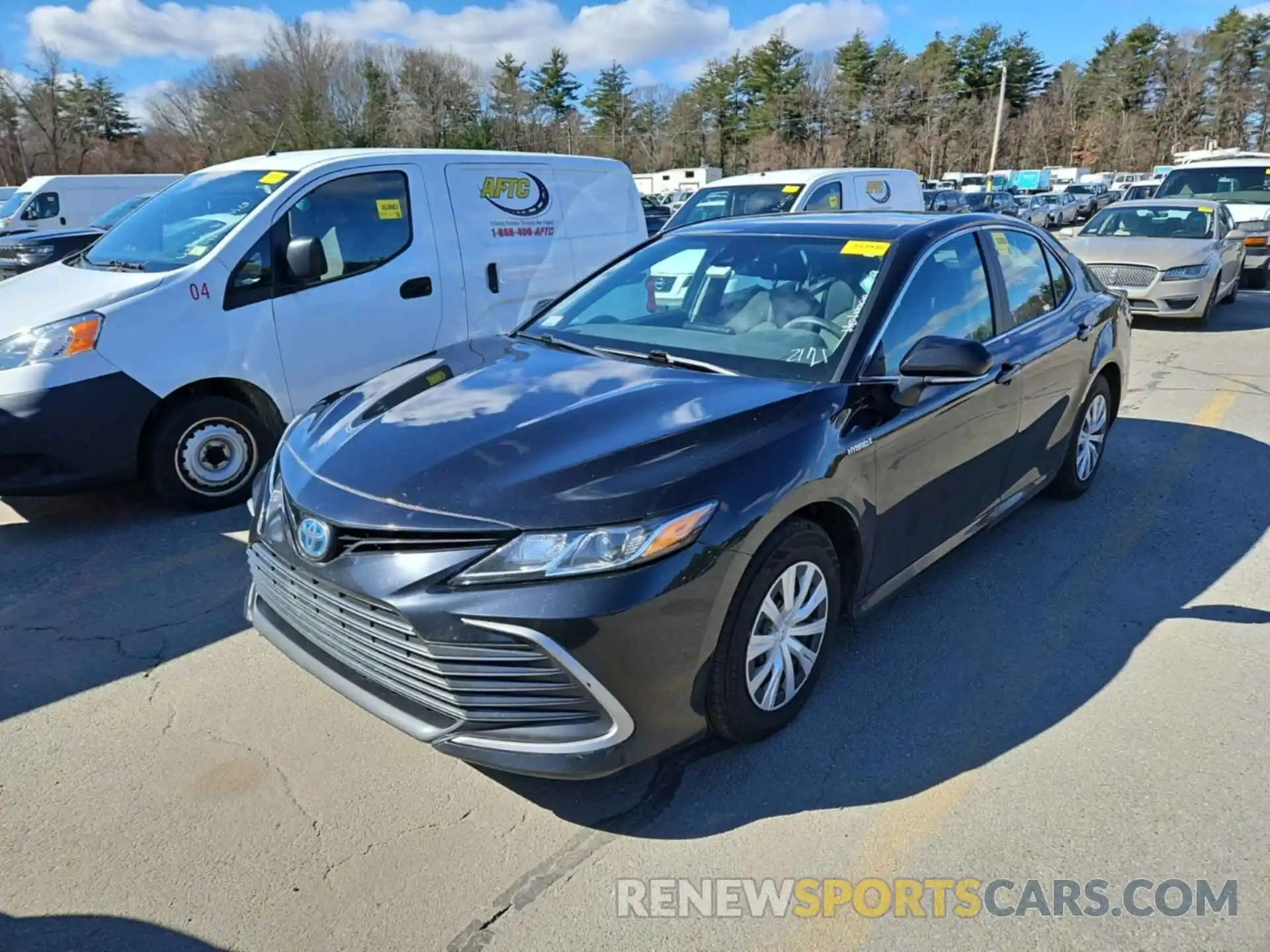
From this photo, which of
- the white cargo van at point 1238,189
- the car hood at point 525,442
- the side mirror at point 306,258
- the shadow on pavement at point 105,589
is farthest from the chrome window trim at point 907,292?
the white cargo van at point 1238,189

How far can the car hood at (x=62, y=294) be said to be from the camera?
170 inches

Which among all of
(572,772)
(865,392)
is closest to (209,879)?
(572,772)

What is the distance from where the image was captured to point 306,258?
15.8 ft

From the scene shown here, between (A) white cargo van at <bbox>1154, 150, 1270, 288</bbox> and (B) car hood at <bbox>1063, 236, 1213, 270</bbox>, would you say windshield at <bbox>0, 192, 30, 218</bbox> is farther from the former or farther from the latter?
(A) white cargo van at <bbox>1154, 150, 1270, 288</bbox>

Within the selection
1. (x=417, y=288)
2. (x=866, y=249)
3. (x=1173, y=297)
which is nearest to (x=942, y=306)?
(x=866, y=249)

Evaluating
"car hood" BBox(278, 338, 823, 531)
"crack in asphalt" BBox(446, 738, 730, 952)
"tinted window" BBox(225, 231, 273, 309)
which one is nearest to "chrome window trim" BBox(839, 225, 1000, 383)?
"car hood" BBox(278, 338, 823, 531)

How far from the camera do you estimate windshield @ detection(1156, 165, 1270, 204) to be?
49.0 feet

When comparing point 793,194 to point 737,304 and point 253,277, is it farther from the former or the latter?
point 737,304

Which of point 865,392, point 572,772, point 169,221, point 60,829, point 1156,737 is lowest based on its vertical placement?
point 1156,737

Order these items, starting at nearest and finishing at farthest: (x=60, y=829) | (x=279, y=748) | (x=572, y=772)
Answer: (x=572, y=772), (x=60, y=829), (x=279, y=748)

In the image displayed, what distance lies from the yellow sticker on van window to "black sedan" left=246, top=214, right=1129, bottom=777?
0.03 feet

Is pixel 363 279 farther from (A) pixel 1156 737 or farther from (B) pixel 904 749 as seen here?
(A) pixel 1156 737

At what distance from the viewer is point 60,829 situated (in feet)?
8.13

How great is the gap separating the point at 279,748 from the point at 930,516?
99.3 inches
